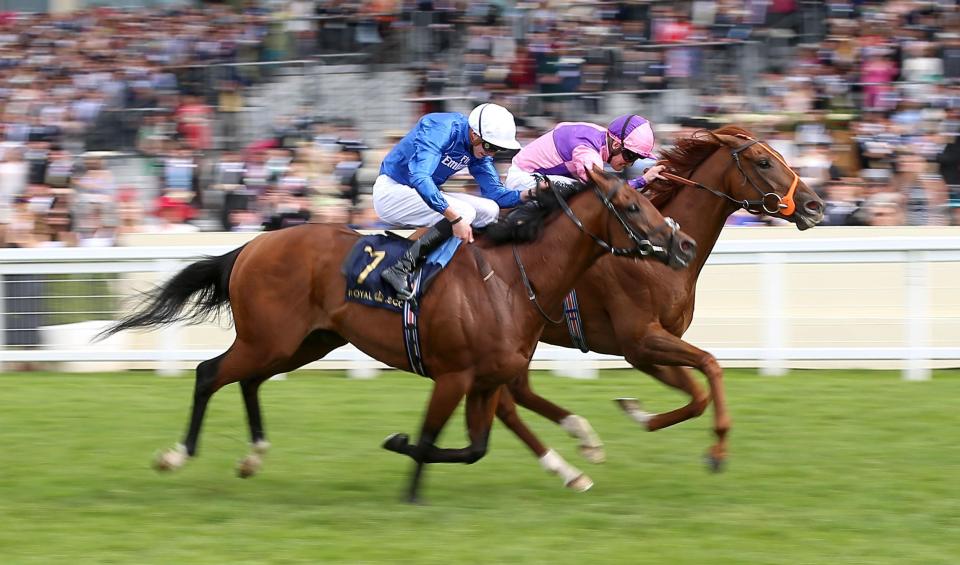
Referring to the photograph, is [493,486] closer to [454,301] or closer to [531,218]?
[454,301]

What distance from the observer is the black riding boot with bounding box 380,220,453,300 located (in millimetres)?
5109

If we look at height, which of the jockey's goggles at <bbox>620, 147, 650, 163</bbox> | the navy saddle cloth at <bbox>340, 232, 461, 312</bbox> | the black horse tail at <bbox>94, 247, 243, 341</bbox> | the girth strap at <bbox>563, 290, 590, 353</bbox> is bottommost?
the girth strap at <bbox>563, 290, 590, 353</bbox>

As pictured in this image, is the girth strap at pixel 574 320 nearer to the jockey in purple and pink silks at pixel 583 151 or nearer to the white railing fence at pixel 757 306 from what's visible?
the jockey in purple and pink silks at pixel 583 151

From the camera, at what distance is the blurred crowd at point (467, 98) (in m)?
10.1

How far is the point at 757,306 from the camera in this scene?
845 centimetres

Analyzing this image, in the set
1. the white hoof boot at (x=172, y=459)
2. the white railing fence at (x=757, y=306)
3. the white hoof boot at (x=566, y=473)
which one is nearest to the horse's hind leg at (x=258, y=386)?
the white hoof boot at (x=172, y=459)

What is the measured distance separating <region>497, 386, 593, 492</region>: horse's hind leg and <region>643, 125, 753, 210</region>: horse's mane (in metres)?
1.24

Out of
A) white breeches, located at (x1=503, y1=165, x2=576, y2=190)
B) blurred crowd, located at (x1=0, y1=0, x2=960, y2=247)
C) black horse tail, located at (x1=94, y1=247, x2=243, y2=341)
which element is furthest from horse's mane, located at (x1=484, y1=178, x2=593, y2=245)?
blurred crowd, located at (x1=0, y1=0, x2=960, y2=247)

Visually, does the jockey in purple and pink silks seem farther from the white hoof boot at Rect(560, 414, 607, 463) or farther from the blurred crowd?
the blurred crowd

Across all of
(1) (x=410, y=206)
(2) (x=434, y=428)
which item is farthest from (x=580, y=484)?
(1) (x=410, y=206)

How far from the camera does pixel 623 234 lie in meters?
4.94

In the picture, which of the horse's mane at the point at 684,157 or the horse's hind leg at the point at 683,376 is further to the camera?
the horse's mane at the point at 684,157

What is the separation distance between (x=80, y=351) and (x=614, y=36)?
589 centimetres

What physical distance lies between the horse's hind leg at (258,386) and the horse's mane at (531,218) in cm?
92
